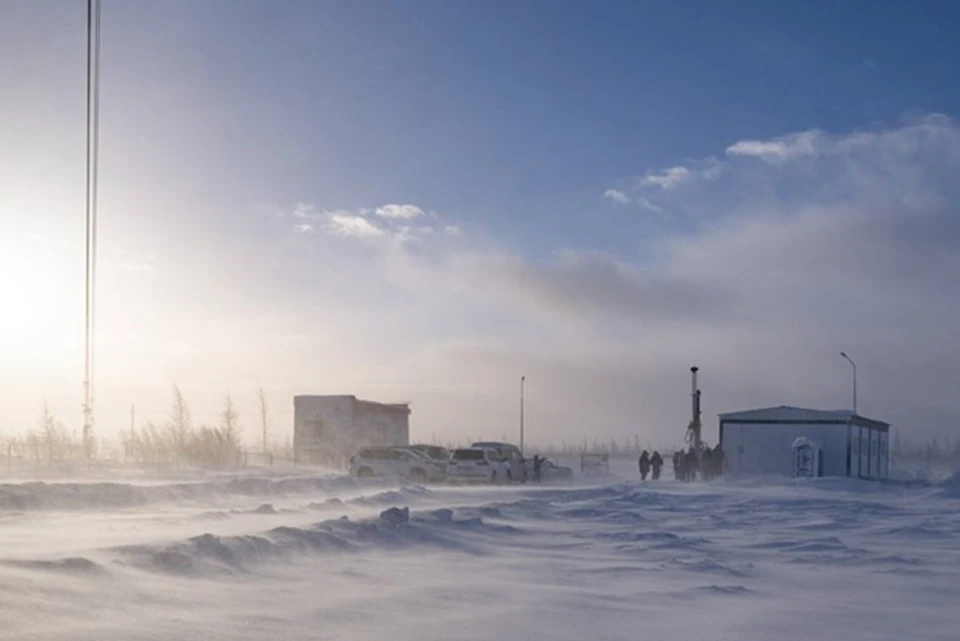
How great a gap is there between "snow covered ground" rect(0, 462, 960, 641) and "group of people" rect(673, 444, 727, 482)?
58.4 feet

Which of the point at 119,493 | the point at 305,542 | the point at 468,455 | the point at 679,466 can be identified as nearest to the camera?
the point at 305,542

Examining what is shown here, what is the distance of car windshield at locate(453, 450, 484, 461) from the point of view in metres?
40.0

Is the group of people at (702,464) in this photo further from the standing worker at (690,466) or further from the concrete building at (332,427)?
the concrete building at (332,427)

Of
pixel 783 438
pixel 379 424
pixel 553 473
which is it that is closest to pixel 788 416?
pixel 783 438

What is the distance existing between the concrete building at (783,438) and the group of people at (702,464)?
3.06 feet

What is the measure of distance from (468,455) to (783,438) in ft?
44.3

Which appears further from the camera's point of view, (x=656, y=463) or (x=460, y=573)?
(x=656, y=463)

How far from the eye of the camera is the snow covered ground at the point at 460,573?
10.1 metres

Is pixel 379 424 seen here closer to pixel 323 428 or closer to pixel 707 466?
pixel 323 428

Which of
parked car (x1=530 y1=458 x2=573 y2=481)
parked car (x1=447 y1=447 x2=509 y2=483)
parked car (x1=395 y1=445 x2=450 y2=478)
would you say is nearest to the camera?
parked car (x1=395 y1=445 x2=450 y2=478)

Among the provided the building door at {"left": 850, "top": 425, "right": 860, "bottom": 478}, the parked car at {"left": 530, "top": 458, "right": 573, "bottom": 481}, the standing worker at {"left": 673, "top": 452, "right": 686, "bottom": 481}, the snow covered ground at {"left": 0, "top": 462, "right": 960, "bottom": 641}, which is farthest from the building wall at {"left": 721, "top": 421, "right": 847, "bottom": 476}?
the snow covered ground at {"left": 0, "top": 462, "right": 960, "bottom": 641}

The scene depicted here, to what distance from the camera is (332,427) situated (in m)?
56.1

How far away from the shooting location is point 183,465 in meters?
57.4

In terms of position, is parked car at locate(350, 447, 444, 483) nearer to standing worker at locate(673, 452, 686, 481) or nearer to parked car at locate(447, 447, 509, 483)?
parked car at locate(447, 447, 509, 483)
